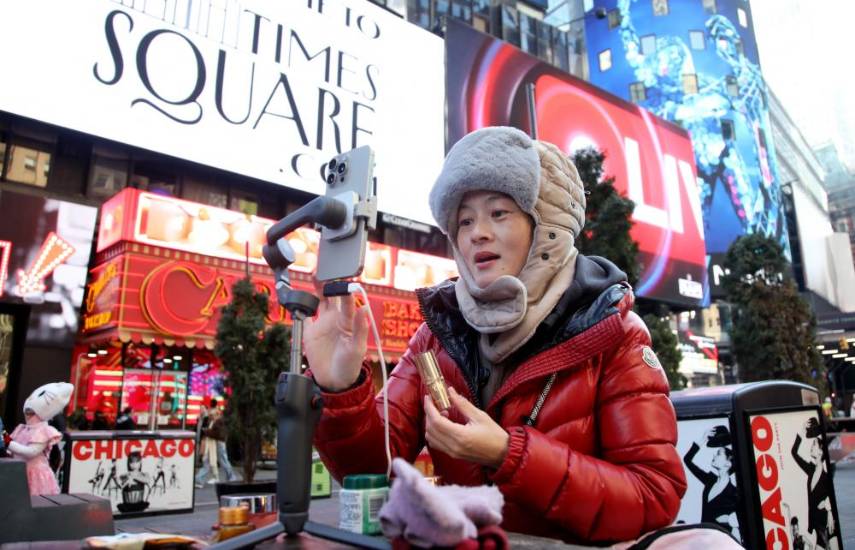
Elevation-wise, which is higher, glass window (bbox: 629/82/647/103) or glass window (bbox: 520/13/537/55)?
glass window (bbox: 629/82/647/103)

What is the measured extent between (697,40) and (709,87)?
4.44 m

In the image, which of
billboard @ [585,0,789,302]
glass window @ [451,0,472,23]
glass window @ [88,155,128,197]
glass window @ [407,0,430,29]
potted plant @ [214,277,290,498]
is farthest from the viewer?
billboard @ [585,0,789,302]

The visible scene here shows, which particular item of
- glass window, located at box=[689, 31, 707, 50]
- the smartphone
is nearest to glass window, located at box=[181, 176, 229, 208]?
the smartphone

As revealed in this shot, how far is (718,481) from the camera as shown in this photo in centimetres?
363

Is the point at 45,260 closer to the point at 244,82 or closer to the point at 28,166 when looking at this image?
the point at 28,166

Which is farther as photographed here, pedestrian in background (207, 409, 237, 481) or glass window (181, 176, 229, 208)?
glass window (181, 176, 229, 208)

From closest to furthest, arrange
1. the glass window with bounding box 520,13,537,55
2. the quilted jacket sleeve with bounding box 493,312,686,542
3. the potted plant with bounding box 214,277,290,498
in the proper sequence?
the quilted jacket sleeve with bounding box 493,312,686,542 < the potted plant with bounding box 214,277,290,498 < the glass window with bounding box 520,13,537,55

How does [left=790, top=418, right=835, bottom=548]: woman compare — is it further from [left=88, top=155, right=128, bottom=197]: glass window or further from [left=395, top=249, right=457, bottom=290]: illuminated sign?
[left=88, top=155, right=128, bottom=197]: glass window

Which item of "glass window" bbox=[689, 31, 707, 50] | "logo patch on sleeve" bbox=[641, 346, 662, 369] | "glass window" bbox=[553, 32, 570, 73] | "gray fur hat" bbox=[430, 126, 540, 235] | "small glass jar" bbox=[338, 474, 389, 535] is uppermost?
"glass window" bbox=[689, 31, 707, 50]

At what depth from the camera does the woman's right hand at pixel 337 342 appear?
1.64m

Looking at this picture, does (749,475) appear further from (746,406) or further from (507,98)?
(507,98)

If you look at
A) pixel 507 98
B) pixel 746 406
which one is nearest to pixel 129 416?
pixel 746 406

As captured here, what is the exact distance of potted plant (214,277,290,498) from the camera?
29.1 feet

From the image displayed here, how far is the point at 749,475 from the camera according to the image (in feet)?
11.5
